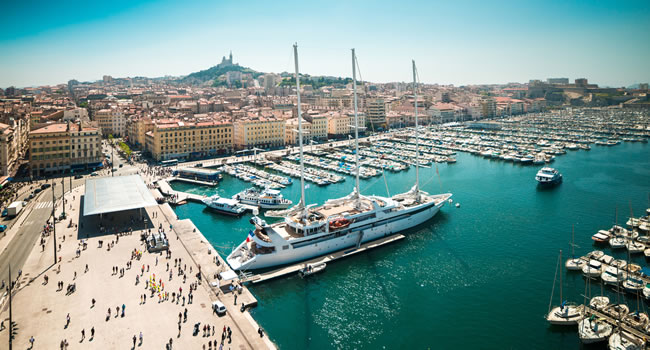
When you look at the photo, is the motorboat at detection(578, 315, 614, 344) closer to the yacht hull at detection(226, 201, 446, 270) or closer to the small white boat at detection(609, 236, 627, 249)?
the small white boat at detection(609, 236, 627, 249)

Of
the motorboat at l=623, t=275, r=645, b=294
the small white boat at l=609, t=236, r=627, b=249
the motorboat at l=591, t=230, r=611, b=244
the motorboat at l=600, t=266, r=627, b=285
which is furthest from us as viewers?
the motorboat at l=591, t=230, r=611, b=244

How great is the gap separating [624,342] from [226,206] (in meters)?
36.2

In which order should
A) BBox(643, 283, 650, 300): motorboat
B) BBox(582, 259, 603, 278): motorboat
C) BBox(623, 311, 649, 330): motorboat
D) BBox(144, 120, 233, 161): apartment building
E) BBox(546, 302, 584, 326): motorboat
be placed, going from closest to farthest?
BBox(623, 311, 649, 330): motorboat, BBox(546, 302, 584, 326): motorboat, BBox(643, 283, 650, 300): motorboat, BBox(582, 259, 603, 278): motorboat, BBox(144, 120, 233, 161): apartment building

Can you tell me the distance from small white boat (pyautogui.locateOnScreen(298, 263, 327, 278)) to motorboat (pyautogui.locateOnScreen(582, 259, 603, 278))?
19.3 meters

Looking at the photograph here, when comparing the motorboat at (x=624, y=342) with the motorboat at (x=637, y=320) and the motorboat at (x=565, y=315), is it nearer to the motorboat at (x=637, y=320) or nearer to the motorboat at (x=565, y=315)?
the motorboat at (x=637, y=320)

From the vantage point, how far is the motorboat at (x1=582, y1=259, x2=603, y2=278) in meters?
30.5

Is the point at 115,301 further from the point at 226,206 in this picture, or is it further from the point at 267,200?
the point at 267,200

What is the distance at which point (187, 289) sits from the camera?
27.8m

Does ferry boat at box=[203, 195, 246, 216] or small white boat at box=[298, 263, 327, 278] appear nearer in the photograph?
small white boat at box=[298, 263, 327, 278]

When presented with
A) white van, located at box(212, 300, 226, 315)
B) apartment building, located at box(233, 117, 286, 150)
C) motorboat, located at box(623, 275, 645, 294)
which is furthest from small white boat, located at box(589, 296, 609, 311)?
apartment building, located at box(233, 117, 286, 150)

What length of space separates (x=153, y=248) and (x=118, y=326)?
10661 mm

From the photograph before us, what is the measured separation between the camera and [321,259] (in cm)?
3397

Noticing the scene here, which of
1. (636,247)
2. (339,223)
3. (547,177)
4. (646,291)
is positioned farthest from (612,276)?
(547,177)

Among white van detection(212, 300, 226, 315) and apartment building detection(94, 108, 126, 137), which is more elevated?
apartment building detection(94, 108, 126, 137)
